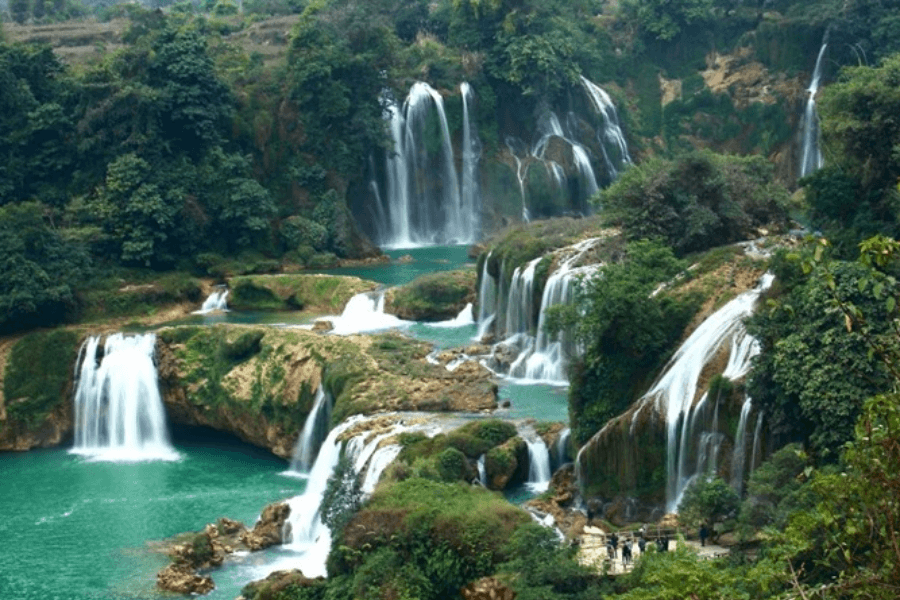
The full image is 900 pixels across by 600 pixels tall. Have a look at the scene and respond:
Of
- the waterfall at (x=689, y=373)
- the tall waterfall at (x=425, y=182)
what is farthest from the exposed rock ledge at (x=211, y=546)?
the tall waterfall at (x=425, y=182)

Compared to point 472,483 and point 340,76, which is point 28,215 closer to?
point 340,76

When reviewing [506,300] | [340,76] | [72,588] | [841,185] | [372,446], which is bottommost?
[72,588]

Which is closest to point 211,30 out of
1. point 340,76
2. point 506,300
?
point 340,76

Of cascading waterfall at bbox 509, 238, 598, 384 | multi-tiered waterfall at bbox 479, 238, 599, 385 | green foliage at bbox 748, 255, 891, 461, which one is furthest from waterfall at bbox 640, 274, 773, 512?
cascading waterfall at bbox 509, 238, 598, 384

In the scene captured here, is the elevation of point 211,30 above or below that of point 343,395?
above

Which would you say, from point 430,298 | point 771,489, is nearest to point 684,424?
point 771,489

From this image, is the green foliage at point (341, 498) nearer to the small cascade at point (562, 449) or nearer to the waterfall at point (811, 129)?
the small cascade at point (562, 449)
